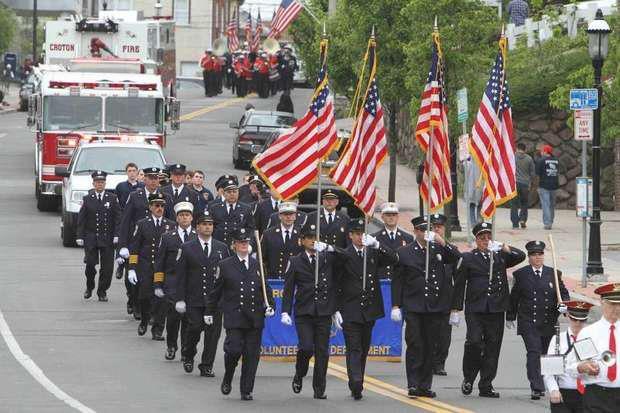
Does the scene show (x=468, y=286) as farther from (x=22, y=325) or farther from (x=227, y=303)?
(x=22, y=325)

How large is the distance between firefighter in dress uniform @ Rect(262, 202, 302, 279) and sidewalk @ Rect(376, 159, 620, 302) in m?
6.04

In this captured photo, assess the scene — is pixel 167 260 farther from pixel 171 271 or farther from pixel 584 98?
pixel 584 98

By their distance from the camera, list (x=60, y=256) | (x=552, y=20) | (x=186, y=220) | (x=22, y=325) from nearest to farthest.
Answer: (x=186, y=220), (x=22, y=325), (x=60, y=256), (x=552, y=20)

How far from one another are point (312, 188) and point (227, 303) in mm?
18381

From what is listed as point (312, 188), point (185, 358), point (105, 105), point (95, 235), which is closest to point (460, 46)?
point (312, 188)

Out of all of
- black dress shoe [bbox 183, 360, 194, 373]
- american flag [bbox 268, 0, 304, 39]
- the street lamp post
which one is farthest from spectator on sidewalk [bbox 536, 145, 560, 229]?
american flag [bbox 268, 0, 304, 39]

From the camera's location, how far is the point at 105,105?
36094 millimetres

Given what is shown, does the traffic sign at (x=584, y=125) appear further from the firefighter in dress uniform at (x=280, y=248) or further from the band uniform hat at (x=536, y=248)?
the band uniform hat at (x=536, y=248)

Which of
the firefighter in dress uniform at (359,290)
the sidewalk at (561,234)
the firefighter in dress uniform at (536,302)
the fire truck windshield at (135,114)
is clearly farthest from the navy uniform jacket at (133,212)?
the fire truck windshield at (135,114)

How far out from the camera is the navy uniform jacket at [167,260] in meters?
19.2

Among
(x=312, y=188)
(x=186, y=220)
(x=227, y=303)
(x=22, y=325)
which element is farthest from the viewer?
(x=312, y=188)

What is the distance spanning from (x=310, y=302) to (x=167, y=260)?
286 cm

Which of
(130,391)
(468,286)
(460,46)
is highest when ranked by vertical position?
(460,46)

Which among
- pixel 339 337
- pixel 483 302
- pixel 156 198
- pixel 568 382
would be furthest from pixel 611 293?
pixel 156 198
